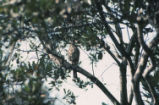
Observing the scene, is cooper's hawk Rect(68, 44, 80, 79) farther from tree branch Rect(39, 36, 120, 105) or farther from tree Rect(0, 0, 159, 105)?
tree branch Rect(39, 36, 120, 105)

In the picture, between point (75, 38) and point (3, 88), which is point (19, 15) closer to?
point (3, 88)

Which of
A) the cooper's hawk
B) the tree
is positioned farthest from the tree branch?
the cooper's hawk

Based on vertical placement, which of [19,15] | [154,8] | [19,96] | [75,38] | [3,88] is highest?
[75,38]

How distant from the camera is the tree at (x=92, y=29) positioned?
4000 millimetres

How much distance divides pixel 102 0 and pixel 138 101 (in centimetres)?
234

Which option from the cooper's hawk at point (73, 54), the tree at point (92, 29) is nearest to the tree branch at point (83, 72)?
the tree at point (92, 29)

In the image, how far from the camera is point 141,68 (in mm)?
5816

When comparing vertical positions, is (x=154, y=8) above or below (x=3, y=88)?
above

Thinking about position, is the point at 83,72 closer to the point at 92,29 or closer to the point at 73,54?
the point at 92,29

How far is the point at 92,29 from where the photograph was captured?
8227 millimetres

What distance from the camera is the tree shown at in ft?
13.1

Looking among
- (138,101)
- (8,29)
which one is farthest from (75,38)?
(8,29)

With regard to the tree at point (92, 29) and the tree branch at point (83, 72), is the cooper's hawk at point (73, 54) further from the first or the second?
the tree branch at point (83, 72)

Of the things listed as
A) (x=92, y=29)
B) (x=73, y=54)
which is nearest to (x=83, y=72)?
(x=92, y=29)
